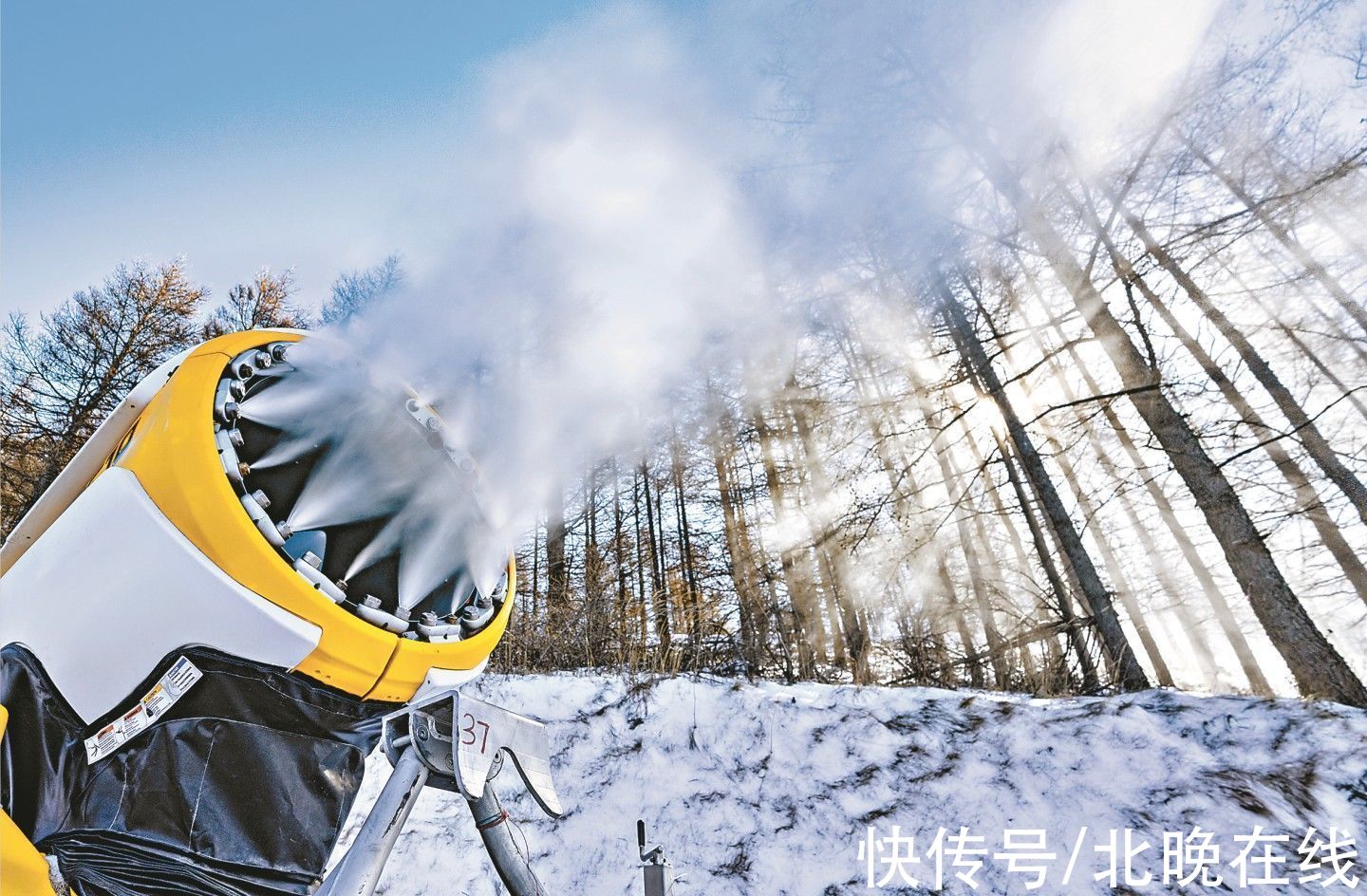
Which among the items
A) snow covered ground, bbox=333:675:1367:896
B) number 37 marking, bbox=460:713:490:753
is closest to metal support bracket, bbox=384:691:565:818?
number 37 marking, bbox=460:713:490:753

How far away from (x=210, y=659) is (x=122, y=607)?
16 centimetres

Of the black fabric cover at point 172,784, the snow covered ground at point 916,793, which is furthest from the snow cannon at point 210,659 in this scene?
the snow covered ground at point 916,793

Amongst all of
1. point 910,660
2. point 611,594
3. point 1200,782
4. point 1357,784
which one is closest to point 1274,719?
point 1357,784

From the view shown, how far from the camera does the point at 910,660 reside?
4418 mm

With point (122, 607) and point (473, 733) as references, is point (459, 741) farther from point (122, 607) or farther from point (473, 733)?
point (122, 607)

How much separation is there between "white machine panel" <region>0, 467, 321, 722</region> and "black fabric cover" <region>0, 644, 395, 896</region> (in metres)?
0.03

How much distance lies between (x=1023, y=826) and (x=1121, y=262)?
4156 millimetres

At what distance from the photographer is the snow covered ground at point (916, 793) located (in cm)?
246

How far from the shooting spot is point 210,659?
3.29 feet

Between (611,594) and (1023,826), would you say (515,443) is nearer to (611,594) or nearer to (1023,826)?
(1023,826)

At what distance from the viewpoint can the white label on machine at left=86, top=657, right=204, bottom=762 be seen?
1002mm

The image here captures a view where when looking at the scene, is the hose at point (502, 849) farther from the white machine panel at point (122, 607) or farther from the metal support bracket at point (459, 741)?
the white machine panel at point (122, 607)

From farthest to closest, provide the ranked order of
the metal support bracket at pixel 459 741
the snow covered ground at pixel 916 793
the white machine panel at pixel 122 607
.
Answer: the snow covered ground at pixel 916 793 < the metal support bracket at pixel 459 741 < the white machine panel at pixel 122 607

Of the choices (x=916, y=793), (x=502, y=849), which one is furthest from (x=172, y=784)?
(x=916, y=793)
